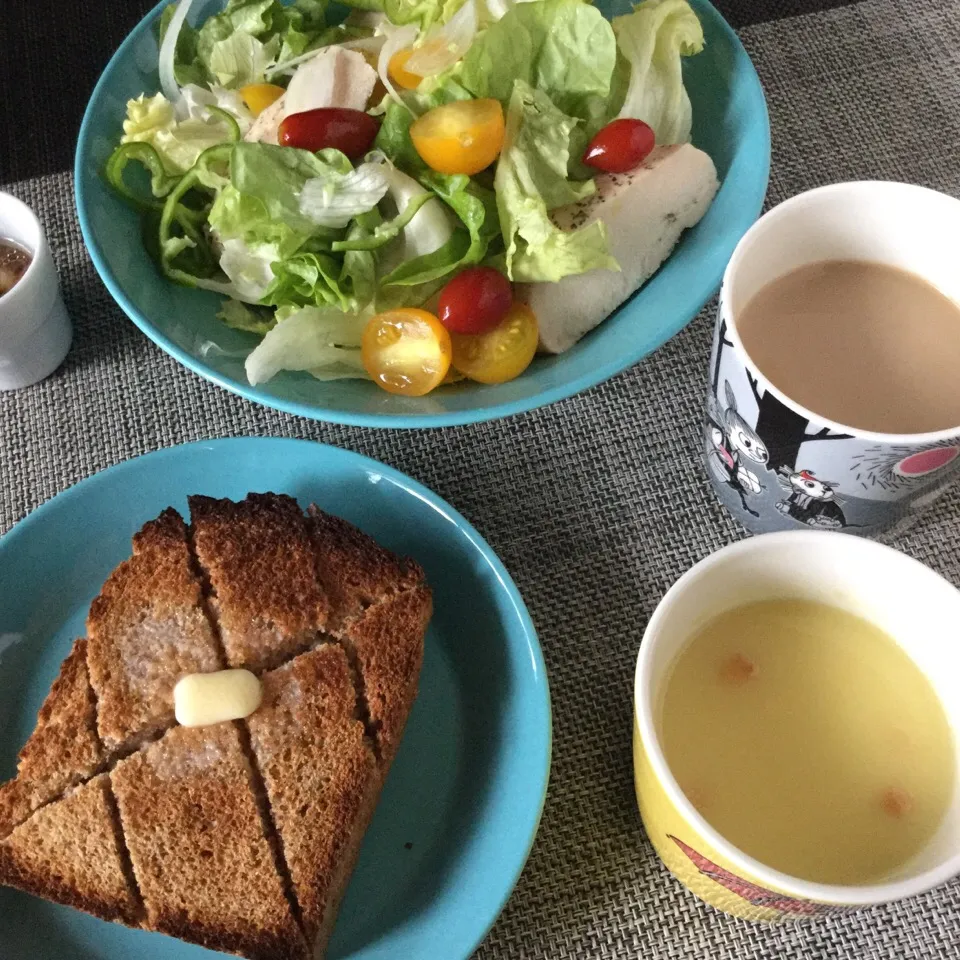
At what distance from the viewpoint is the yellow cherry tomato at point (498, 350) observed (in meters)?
1.12

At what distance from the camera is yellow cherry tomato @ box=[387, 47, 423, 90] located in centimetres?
125

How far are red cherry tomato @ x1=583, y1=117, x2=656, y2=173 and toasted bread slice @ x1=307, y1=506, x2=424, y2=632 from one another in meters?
0.59

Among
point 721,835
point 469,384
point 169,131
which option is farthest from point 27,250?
point 721,835

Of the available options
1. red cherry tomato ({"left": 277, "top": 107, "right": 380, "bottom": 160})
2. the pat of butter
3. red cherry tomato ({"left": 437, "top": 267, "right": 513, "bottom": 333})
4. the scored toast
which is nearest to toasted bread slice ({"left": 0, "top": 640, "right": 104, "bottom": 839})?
the scored toast

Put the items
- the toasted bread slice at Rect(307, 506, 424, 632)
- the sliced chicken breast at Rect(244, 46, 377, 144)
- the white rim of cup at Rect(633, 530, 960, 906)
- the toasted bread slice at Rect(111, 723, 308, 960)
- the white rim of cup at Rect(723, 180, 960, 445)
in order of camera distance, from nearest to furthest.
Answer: the white rim of cup at Rect(633, 530, 960, 906) < the white rim of cup at Rect(723, 180, 960, 445) < the toasted bread slice at Rect(111, 723, 308, 960) < the toasted bread slice at Rect(307, 506, 424, 632) < the sliced chicken breast at Rect(244, 46, 377, 144)

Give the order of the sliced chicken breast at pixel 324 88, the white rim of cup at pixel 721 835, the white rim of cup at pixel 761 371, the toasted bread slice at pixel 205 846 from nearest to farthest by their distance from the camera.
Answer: the white rim of cup at pixel 721 835 → the white rim of cup at pixel 761 371 → the toasted bread slice at pixel 205 846 → the sliced chicken breast at pixel 324 88

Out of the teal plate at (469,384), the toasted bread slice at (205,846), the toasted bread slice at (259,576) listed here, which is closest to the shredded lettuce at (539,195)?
the teal plate at (469,384)

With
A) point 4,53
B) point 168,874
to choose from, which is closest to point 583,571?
point 168,874

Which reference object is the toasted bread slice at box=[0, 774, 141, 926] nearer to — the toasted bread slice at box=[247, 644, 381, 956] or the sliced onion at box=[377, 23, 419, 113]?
the toasted bread slice at box=[247, 644, 381, 956]

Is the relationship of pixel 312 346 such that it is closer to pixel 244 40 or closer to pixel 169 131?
pixel 169 131

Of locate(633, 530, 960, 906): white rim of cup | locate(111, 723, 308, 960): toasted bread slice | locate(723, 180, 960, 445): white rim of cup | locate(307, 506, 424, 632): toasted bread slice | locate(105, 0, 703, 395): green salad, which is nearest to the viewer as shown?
locate(633, 530, 960, 906): white rim of cup

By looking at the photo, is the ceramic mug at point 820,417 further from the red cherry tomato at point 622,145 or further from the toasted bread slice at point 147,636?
the toasted bread slice at point 147,636

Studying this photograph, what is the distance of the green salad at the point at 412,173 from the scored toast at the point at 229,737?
0.25 meters

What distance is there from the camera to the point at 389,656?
100 cm
